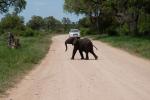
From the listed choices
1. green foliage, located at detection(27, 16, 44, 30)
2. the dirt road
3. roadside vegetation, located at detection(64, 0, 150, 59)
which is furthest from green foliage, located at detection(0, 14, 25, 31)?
the dirt road

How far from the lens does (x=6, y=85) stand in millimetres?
15195

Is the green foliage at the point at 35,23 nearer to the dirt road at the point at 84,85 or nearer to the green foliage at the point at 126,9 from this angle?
the green foliage at the point at 126,9

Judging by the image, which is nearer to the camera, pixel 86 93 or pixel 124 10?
pixel 86 93

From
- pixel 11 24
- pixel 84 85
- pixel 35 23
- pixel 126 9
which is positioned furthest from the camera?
pixel 35 23

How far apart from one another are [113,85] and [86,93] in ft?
6.18

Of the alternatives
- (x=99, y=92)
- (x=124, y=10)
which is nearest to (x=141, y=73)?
(x=99, y=92)

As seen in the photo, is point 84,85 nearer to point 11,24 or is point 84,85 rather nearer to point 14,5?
point 14,5

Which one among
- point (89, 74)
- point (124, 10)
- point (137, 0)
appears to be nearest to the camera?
point (89, 74)

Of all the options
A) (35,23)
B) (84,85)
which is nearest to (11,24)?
(35,23)

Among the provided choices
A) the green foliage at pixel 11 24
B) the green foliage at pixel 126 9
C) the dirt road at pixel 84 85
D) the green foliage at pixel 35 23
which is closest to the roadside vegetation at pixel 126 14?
the green foliage at pixel 126 9

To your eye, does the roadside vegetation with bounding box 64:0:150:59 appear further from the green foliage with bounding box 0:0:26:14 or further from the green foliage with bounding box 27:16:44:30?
the green foliage with bounding box 27:16:44:30

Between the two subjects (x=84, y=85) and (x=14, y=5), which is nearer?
(x=84, y=85)

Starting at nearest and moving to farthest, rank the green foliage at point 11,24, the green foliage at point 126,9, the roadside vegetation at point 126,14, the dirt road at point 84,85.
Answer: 1. the dirt road at point 84,85
2. the roadside vegetation at point 126,14
3. the green foliage at point 126,9
4. the green foliage at point 11,24

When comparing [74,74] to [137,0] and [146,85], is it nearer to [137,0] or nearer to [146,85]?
[146,85]
